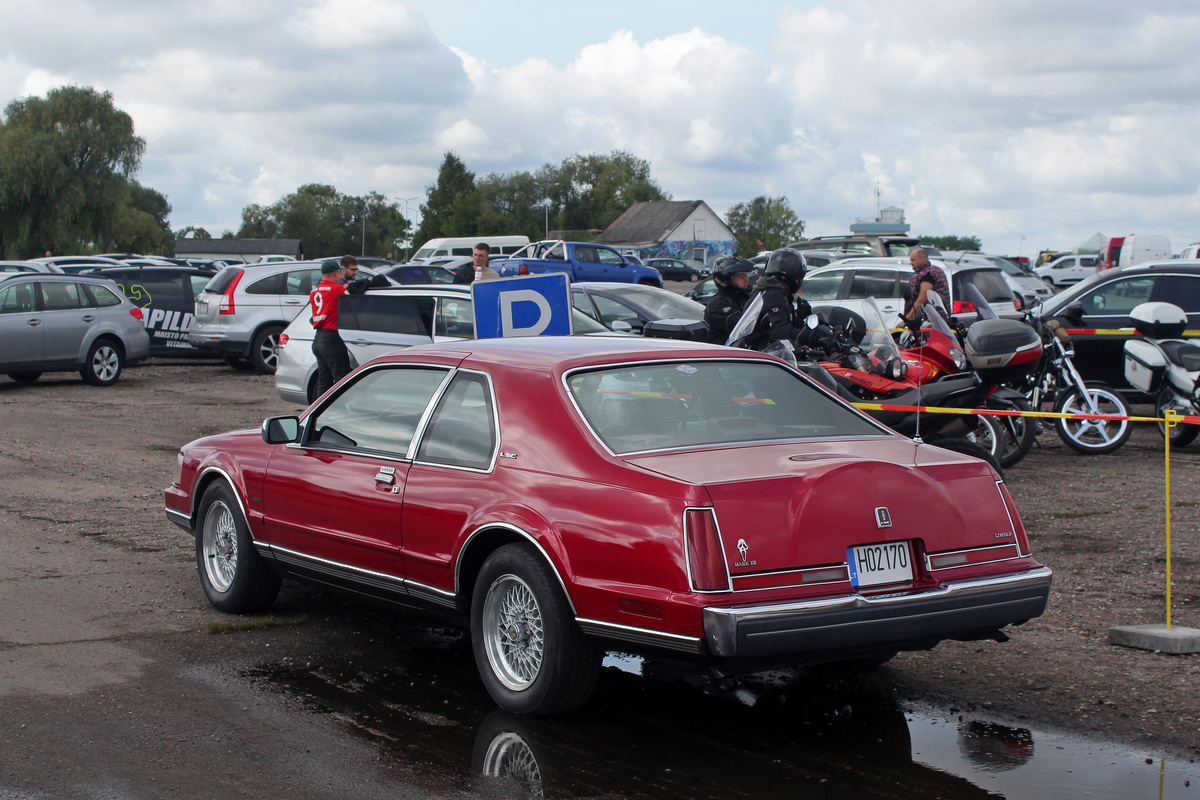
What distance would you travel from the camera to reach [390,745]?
4.38 m

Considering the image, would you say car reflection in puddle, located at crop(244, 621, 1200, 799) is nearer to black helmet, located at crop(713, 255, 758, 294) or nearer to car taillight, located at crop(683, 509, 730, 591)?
car taillight, located at crop(683, 509, 730, 591)

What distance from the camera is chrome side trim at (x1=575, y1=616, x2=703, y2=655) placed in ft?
13.0

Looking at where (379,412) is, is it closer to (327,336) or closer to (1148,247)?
(327,336)

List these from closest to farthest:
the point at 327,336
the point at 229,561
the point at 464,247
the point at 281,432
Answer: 1. the point at 281,432
2. the point at 229,561
3. the point at 327,336
4. the point at 464,247

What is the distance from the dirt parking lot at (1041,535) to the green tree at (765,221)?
10506 centimetres

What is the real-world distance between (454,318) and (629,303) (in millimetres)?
3593

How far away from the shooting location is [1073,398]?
11.6 metres

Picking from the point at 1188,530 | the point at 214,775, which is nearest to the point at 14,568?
the point at 214,775

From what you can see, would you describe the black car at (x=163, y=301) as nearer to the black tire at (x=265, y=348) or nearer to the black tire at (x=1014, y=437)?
the black tire at (x=265, y=348)

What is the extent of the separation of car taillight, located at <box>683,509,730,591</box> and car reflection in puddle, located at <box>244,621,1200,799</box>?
471mm

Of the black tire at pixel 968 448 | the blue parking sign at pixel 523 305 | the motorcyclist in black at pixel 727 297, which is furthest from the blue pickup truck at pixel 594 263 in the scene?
the black tire at pixel 968 448

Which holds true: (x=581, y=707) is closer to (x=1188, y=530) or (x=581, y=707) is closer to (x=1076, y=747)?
(x=1076, y=747)

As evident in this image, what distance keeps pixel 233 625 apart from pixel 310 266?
15.2 metres

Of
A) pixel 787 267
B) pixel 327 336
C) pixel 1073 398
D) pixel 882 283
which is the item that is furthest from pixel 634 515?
pixel 882 283
